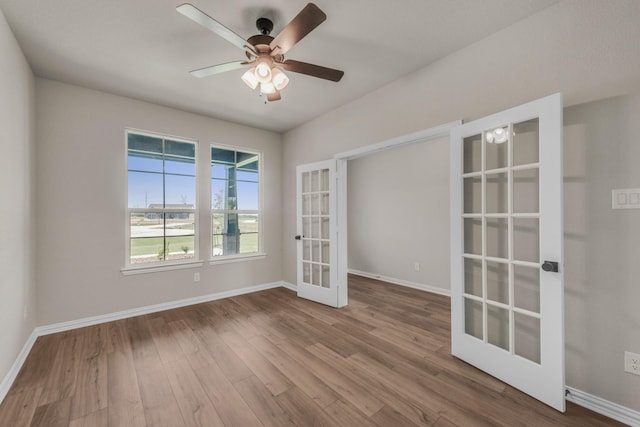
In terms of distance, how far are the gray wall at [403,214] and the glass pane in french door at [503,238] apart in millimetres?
2018

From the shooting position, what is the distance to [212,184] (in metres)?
4.08

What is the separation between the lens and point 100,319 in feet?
10.2

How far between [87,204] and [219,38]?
2.47 m

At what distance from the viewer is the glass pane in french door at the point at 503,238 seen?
6.27 feet

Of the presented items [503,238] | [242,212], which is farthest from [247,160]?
[503,238]

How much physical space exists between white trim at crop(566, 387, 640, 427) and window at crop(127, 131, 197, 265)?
421 cm

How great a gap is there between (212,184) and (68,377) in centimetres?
267

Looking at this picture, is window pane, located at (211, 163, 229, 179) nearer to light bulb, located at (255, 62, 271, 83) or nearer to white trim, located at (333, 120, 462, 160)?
white trim, located at (333, 120, 462, 160)

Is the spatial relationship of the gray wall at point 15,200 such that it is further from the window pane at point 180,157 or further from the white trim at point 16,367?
the window pane at point 180,157

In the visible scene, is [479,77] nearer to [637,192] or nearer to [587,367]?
[637,192]

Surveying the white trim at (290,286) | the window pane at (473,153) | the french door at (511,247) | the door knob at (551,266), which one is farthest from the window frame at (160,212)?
the door knob at (551,266)

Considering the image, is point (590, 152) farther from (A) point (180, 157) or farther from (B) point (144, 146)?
(B) point (144, 146)

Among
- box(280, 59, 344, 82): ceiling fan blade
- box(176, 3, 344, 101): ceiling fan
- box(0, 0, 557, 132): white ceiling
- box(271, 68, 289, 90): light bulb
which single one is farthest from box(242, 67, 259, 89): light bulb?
box(0, 0, 557, 132): white ceiling

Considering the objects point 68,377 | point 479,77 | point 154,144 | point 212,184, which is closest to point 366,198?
point 212,184
